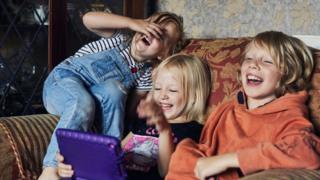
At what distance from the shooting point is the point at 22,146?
1.50m

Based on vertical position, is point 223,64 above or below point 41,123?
above

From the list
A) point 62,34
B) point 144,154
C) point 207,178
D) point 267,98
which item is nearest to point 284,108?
point 267,98

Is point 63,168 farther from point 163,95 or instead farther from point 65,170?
point 163,95

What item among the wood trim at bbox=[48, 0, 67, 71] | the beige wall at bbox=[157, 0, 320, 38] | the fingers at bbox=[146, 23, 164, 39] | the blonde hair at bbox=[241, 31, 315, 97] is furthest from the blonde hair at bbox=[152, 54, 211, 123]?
the wood trim at bbox=[48, 0, 67, 71]

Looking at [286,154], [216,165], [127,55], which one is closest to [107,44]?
[127,55]

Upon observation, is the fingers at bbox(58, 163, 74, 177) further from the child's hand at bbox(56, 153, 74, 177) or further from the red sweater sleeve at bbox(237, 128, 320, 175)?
the red sweater sleeve at bbox(237, 128, 320, 175)

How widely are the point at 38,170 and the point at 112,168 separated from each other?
15.9 inches

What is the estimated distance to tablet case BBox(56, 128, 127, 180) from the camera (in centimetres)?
120

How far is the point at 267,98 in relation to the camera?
54.6 inches

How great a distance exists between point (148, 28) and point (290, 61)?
1.65ft

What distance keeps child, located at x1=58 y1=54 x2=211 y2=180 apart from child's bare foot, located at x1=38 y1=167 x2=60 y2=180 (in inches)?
7.8

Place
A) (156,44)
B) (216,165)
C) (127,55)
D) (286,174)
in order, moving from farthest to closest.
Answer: (127,55) → (156,44) → (216,165) → (286,174)

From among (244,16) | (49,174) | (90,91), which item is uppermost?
(244,16)

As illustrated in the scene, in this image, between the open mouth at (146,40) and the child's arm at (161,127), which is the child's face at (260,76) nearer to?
the child's arm at (161,127)
